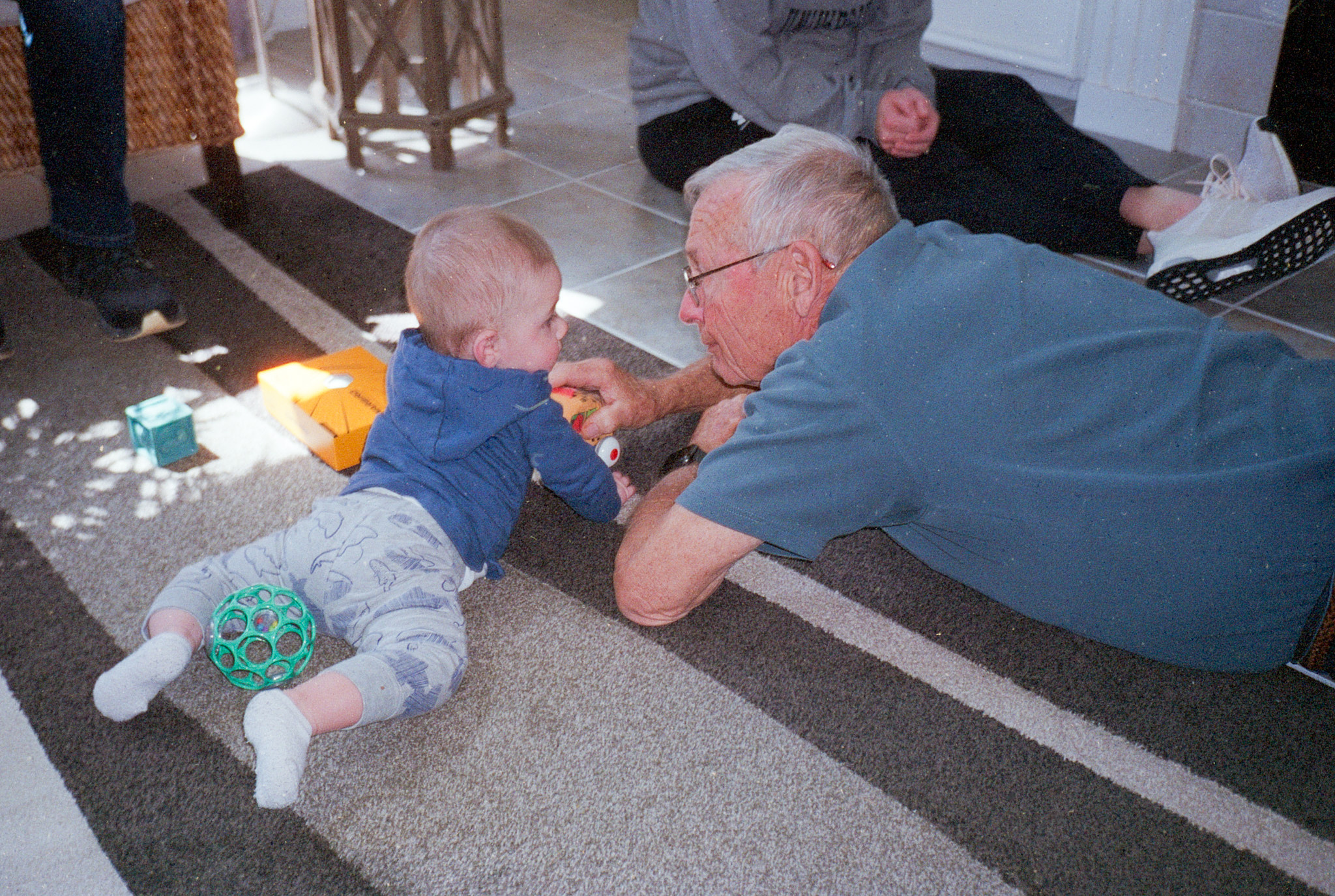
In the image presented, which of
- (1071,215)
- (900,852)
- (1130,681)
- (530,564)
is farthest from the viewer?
(1071,215)

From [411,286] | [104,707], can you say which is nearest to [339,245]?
[411,286]

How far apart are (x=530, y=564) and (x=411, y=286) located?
396 millimetres

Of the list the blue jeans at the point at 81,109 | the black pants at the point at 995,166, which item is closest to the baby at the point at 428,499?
the blue jeans at the point at 81,109

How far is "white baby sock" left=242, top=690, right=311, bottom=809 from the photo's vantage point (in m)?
1.01

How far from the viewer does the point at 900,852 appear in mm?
1061

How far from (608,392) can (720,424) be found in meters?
0.18

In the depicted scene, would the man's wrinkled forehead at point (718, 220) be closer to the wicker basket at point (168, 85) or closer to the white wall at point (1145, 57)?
the wicker basket at point (168, 85)

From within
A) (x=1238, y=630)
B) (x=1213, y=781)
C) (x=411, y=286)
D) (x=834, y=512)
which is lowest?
(x=1213, y=781)

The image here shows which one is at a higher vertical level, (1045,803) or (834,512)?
(834,512)

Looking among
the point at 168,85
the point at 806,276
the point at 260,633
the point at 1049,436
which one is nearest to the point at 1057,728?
the point at 1049,436

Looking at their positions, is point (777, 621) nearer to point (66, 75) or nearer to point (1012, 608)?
point (1012, 608)

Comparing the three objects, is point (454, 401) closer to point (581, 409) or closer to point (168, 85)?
point (581, 409)

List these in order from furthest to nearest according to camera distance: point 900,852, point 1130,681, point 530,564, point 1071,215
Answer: point 1071,215 → point 530,564 → point 1130,681 → point 900,852

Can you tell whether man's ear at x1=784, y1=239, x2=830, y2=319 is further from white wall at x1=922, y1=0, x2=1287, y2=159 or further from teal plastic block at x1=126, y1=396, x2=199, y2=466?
white wall at x1=922, y1=0, x2=1287, y2=159
